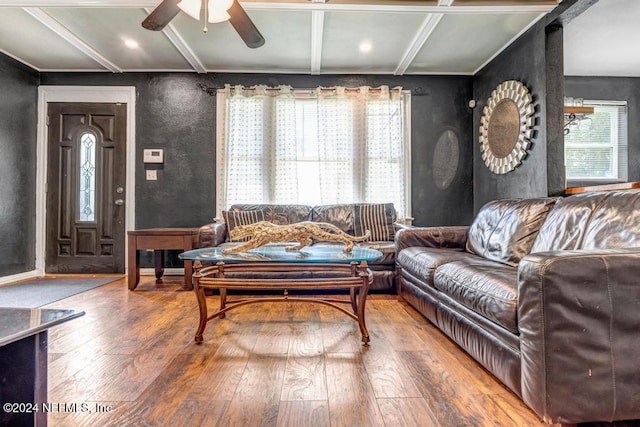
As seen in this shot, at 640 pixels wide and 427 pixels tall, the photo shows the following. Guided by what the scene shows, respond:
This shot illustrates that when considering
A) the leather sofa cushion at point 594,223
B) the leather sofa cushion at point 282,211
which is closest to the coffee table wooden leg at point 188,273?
the leather sofa cushion at point 282,211

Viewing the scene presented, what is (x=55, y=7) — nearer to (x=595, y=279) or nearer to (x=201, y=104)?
(x=201, y=104)

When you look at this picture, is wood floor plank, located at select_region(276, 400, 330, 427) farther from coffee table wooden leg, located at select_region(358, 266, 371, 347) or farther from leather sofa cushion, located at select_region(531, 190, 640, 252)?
leather sofa cushion, located at select_region(531, 190, 640, 252)

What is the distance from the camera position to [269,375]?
1653mm

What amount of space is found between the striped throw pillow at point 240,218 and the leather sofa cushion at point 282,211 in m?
0.09

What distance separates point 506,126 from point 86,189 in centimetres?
480

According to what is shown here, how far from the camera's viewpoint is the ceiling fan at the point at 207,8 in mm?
2311

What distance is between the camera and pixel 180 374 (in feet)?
5.46

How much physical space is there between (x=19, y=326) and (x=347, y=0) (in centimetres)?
295

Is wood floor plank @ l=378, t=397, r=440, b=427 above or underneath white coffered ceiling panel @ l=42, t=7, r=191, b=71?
underneath

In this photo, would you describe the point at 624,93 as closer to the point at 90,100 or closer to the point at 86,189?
the point at 90,100

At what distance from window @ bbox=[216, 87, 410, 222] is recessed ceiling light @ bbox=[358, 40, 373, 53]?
1.78 feet

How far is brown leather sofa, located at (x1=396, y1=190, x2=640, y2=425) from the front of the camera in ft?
3.90

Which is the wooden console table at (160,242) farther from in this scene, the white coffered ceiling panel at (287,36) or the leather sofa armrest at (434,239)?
the leather sofa armrest at (434,239)

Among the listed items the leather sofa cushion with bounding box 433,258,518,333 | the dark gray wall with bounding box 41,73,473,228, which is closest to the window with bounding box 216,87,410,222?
the dark gray wall with bounding box 41,73,473,228
